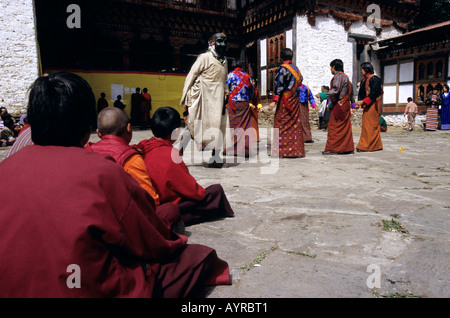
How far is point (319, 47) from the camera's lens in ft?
40.1

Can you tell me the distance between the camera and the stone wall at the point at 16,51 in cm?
930

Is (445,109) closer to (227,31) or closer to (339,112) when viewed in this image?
(339,112)

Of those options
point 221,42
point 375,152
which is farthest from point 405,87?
point 221,42

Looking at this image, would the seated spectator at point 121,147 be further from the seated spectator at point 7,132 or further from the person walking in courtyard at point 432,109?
the person walking in courtyard at point 432,109

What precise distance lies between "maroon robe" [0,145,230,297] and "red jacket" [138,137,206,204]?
3.76 ft

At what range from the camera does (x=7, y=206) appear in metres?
1.07

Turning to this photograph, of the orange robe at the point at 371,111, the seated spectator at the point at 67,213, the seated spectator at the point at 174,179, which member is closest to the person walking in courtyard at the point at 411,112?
the orange robe at the point at 371,111

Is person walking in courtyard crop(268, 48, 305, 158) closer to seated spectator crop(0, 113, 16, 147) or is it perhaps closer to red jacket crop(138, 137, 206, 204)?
red jacket crop(138, 137, 206, 204)

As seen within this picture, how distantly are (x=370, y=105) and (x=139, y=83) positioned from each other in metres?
9.38

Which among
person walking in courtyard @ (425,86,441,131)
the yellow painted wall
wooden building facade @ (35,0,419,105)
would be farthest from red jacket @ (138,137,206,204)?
person walking in courtyard @ (425,86,441,131)

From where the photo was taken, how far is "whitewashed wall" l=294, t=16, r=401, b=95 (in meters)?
11.9

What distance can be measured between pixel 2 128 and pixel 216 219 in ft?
26.6

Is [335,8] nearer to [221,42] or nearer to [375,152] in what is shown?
[375,152]
